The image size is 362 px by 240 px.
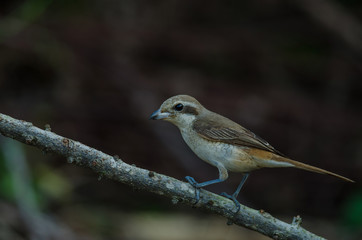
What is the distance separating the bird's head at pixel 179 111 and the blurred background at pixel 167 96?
246 cm

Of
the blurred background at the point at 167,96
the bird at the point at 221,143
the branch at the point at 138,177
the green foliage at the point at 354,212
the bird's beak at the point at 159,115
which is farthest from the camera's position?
the blurred background at the point at 167,96

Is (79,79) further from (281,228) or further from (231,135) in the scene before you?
(281,228)

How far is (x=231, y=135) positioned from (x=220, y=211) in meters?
0.87

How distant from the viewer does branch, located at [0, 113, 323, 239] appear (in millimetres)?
3238

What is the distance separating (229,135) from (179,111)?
507 mm

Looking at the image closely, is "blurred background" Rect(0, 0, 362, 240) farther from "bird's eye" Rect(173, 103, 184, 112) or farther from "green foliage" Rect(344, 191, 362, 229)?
"bird's eye" Rect(173, 103, 184, 112)

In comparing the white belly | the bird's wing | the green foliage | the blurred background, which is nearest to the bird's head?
the bird's wing

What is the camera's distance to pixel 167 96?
27.8ft

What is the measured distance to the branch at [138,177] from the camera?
3.24 metres

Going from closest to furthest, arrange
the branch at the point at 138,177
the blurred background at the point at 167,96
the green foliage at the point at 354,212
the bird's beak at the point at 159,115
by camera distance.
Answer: the branch at the point at 138,177
the bird's beak at the point at 159,115
the green foliage at the point at 354,212
the blurred background at the point at 167,96

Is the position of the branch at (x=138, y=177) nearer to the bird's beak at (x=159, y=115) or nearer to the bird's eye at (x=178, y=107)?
the bird's beak at (x=159, y=115)

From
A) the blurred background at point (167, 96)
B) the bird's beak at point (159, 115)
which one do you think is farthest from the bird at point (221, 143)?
the blurred background at point (167, 96)

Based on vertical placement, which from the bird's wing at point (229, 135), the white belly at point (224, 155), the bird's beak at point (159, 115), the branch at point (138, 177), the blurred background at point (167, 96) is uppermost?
the blurred background at point (167, 96)

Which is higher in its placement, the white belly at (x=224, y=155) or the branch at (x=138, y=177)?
the white belly at (x=224, y=155)
